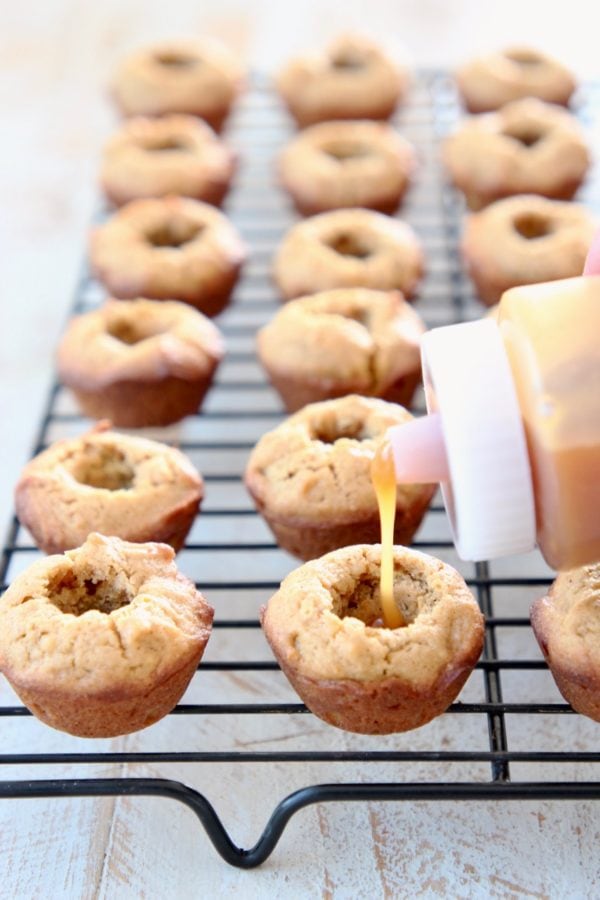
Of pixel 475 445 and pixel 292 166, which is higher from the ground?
pixel 475 445

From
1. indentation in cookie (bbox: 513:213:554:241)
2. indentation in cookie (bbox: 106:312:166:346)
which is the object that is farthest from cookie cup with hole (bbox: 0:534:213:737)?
indentation in cookie (bbox: 513:213:554:241)

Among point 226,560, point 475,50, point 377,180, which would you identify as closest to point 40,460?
point 226,560

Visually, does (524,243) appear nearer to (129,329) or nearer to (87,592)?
(129,329)

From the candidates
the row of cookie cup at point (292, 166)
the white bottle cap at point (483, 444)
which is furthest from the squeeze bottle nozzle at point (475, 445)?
the row of cookie cup at point (292, 166)

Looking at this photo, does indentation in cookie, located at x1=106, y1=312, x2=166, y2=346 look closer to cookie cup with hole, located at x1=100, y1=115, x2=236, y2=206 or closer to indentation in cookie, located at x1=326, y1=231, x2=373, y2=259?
indentation in cookie, located at x1=326, y1=231, x2=373, y2=259

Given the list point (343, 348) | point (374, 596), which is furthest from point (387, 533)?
point (343, 348)

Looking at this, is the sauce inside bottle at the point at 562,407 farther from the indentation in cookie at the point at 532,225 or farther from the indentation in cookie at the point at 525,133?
the indentation in cookie at the point at 525,133
